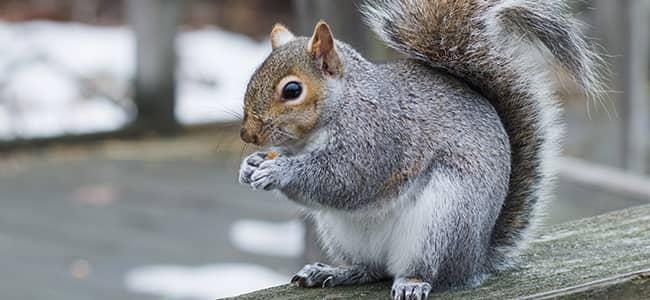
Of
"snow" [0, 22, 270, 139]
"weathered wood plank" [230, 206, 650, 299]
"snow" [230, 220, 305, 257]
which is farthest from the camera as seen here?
"snow" [0, 22, 270, 139]

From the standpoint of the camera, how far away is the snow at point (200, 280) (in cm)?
413

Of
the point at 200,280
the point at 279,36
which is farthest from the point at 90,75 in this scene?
the point at 279,36

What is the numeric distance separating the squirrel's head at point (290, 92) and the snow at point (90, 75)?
3.68m

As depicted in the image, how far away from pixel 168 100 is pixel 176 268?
1765 millimetres

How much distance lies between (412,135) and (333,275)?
0.28m

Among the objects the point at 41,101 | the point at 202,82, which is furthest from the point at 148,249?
the point at 202,82

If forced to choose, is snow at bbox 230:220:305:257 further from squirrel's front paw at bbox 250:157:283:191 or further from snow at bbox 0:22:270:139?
squirrel's front paw at bbox 250:157:283:191

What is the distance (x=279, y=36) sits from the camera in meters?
1.86

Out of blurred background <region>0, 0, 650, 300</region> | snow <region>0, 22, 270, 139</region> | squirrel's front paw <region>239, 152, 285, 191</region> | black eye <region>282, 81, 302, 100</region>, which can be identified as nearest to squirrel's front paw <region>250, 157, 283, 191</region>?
squirrel's front paw <region>239, 152, 285, 191</region>

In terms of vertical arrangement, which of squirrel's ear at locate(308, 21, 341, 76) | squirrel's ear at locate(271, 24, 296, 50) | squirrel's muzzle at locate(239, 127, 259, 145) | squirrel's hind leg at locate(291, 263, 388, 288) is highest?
squirrel's ear at locate(271, 24, 296, 50)

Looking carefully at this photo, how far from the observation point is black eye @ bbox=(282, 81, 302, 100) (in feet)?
5.63

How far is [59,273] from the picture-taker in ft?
14.5

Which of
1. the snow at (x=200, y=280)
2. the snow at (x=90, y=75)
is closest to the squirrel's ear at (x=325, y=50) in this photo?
the snow at (x=200, y=280)

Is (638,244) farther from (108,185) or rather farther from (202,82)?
(202,82)
